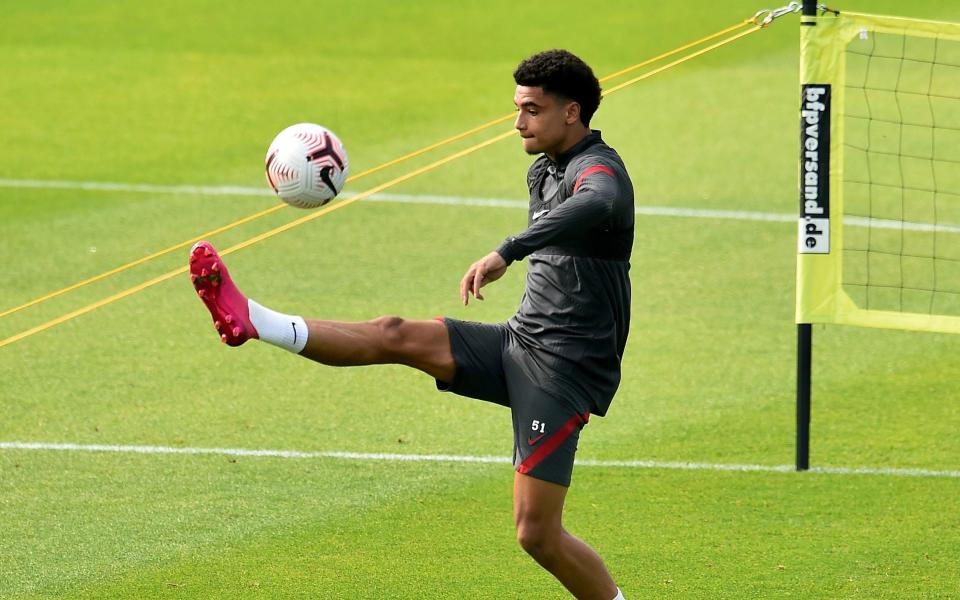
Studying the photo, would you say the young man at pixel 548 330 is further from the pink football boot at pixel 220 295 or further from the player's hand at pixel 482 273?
the player's hand at pixel 482 273

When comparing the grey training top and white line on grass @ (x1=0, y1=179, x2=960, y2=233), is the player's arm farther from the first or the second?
white line on grass @ (x1=0, y1=179, x2=960, y2=233)

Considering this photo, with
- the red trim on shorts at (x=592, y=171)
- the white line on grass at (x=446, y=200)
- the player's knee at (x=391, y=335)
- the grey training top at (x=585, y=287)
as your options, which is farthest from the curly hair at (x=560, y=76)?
the white line on grass at (x=446, y=200)

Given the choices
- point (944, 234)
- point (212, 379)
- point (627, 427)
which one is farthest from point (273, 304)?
point (944, 234)

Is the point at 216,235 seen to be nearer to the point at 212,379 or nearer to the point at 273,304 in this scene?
the point at 273,304

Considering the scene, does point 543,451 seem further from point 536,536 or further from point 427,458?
point 427,458

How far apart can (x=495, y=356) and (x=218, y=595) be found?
5.90 feet

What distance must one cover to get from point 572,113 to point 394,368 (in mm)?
4671

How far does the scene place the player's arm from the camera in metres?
6.52

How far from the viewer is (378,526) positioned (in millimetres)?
8555


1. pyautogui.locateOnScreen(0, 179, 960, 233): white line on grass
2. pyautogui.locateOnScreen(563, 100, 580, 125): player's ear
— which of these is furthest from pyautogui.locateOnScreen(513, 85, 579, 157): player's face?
pyautogui.locateOnScreen(0, 179, 960, 233): white line on grass

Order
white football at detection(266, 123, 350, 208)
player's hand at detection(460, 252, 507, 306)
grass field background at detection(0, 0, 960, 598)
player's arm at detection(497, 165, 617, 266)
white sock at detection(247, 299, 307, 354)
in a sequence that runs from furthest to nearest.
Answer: grass field background at detection(0, 0, 960, 598) → white football at detection(266, 123, 350, 208) → white sock at detection(247, 299, 307, 354) → player's arm at detection(497, 165, 617, 266) → player's hand at detection(460, 252, 507, 306)

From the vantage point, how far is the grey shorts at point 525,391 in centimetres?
687

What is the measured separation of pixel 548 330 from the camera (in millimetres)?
7027

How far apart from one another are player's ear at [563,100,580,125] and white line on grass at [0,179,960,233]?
8.27 meters
